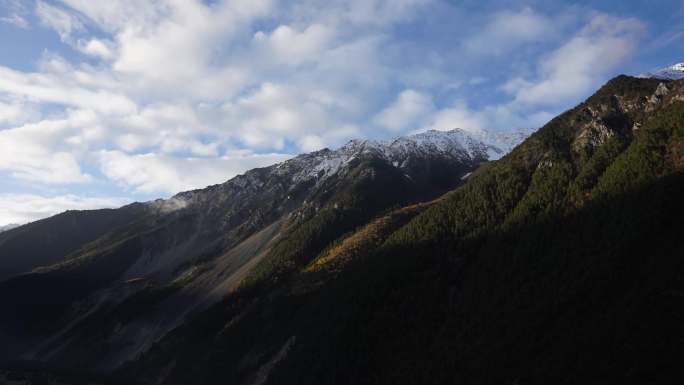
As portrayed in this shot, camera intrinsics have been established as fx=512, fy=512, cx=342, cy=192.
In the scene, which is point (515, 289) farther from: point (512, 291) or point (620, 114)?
point (620, 114)

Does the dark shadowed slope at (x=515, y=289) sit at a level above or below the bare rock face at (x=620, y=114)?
below

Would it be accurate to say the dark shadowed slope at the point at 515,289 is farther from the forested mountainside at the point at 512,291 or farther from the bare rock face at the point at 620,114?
the bare rock face at the point at 620,114

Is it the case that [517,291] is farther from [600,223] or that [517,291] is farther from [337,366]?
[337,366]

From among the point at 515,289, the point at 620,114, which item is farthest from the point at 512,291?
the point at 620,114

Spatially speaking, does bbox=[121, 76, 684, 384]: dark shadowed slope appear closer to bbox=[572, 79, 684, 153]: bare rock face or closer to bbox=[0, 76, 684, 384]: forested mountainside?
bbox=[0, 76, 684, 384]: forested mountainside

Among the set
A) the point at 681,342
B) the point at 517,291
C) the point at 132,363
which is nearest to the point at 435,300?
the point at 517,291

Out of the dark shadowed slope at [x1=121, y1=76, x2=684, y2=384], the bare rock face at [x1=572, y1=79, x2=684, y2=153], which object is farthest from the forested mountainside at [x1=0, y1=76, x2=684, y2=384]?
the bare rock face at [x1=572, y1=79, x2=684, y2=153]

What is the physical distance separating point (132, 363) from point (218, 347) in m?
48.4

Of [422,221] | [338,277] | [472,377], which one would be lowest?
[472,377]

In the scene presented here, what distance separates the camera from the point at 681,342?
68000 millimetres

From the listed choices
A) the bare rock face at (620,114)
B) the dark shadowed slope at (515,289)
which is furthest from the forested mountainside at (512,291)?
the bare rock face at (620,114)

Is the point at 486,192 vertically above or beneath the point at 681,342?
above

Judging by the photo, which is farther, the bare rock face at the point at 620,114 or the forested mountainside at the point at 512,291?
the bare rock face at the point at 620,114

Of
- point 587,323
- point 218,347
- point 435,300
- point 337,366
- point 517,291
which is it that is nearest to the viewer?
point 587,323
